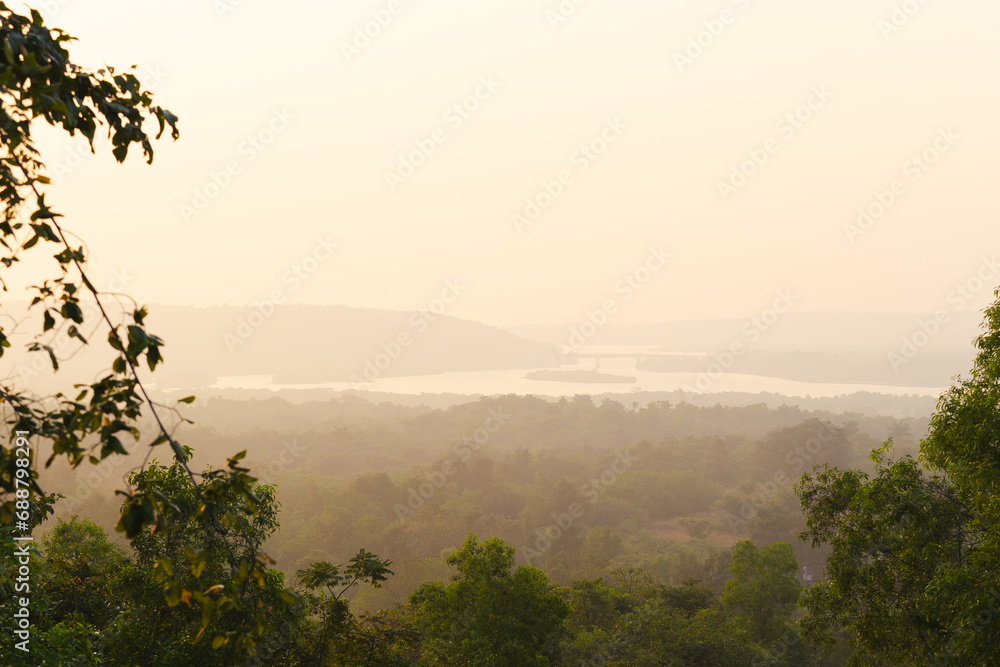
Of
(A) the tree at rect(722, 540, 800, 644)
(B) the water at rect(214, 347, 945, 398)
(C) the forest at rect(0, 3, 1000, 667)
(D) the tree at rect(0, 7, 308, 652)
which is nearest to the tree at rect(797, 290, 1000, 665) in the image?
(C) the forest at rect(0, 3, 1000, 667)

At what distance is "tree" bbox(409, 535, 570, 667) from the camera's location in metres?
11.7

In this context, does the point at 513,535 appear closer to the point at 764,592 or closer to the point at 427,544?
the point at 427,544

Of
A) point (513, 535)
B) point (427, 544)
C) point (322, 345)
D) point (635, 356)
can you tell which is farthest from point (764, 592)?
point (635, 356)

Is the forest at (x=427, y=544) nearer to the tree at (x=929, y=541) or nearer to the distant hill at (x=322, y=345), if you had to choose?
the tree at (x=929, y=541)

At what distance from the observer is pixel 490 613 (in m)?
12.2

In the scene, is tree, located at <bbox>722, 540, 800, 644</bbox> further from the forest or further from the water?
the water

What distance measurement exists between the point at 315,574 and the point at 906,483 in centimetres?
840

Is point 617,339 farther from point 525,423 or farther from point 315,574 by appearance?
point 315,574

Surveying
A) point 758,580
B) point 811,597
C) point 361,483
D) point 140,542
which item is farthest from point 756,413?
point 140,542

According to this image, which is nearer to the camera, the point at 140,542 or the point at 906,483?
the point at 140,542

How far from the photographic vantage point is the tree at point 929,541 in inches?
268

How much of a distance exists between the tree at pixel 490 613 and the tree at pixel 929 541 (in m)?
5.03

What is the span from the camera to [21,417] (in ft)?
6.48

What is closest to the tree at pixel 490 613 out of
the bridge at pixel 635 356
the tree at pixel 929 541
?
the tree at pixel 929 541
